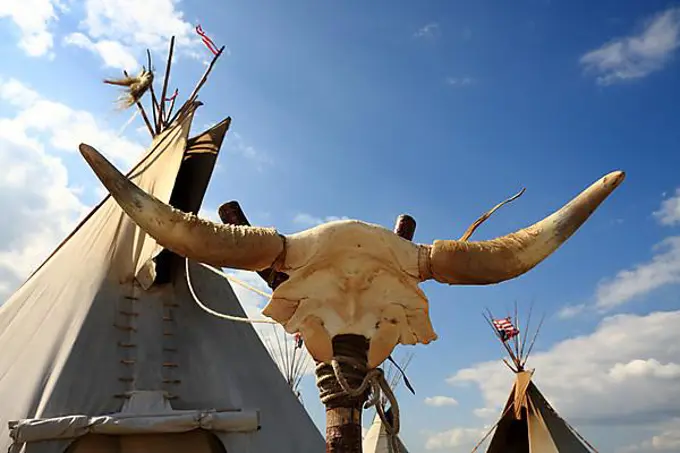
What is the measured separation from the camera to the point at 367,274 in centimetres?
226

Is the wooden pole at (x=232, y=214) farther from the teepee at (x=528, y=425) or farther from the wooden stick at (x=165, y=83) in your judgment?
the teepee at (x=528, y=425)

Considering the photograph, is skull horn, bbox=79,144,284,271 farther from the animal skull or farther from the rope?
the rope

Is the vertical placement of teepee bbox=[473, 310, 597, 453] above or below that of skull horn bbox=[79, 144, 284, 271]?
above

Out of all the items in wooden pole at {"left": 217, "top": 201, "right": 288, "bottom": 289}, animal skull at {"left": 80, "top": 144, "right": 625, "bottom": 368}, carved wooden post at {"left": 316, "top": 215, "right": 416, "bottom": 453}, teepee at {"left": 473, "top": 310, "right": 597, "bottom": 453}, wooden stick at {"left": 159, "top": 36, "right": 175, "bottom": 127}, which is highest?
wooden stick at {"left": 159, "top": 36, "right": 175, "bottom": 127}

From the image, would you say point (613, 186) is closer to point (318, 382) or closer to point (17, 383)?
point (318, 382)

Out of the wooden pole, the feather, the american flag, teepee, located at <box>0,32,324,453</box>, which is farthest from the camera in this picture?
the american flag

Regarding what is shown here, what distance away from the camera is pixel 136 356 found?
4500mm

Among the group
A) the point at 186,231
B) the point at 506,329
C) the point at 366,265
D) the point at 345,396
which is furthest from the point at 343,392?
the point at 506,329

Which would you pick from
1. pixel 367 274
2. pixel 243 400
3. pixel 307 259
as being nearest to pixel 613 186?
pixel 367 274

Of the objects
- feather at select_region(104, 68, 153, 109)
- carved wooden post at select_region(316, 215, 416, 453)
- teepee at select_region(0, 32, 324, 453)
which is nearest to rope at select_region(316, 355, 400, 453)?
carved wooden post at select_region(316, 215, 416, 453)

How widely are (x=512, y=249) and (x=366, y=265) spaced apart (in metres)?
0.52

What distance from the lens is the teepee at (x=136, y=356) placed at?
4012 mm

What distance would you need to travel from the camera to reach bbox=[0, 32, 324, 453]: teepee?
13.2ft

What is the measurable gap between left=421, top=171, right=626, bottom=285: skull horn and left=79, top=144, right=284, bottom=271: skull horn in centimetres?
60
